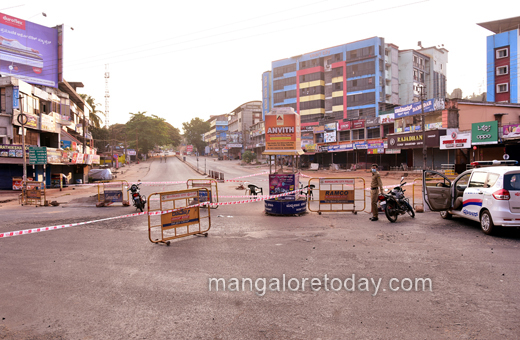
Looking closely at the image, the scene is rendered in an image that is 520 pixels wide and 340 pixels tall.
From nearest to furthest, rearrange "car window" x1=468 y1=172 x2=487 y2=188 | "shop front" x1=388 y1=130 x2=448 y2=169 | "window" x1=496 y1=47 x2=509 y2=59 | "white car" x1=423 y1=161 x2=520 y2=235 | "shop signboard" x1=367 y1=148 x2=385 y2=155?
"white car" x1=423 y1=161 x2=520 y2=235
"car window" x1=468 y1=172 x2=487 y2=188
"shop front" x1=388 y1=130 x2=448 y2=169
"shop signboard" x1=367 y1=148 x2=385 y2=155
"window" x1=496 y1=47 x2=509 y2=59

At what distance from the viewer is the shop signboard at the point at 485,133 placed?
2630 centimetres

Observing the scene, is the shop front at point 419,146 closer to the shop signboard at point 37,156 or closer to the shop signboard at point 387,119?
the shop signboard at point 387,119

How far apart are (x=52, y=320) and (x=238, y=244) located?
4.23 metres

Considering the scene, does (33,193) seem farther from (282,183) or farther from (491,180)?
(491,180)

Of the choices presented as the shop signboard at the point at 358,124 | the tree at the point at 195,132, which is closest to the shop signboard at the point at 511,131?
the shop signboard at the point at 358,124

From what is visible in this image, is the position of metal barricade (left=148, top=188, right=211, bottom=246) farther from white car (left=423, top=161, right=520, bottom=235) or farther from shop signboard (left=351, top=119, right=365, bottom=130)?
shop signboard (left=351, top=119, right=365, bottom=130)

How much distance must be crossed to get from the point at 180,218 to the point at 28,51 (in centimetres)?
3584

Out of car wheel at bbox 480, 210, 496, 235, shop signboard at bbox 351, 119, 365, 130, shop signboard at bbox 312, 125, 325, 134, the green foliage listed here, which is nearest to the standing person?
car wheel at bbox 480, 210, 496, 235

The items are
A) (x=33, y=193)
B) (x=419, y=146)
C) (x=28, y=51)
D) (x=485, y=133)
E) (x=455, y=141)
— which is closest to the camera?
(x=33, y=193)

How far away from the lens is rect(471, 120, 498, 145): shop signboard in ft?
86.3

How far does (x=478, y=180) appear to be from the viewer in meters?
8.84

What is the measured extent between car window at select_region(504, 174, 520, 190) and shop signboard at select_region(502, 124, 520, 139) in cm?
2209

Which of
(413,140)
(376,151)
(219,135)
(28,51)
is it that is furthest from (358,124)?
(219,135)

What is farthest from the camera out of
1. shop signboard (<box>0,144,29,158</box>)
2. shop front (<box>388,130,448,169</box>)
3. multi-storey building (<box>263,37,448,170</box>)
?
multi-storey building (<box>263,37,448,170</box>)
